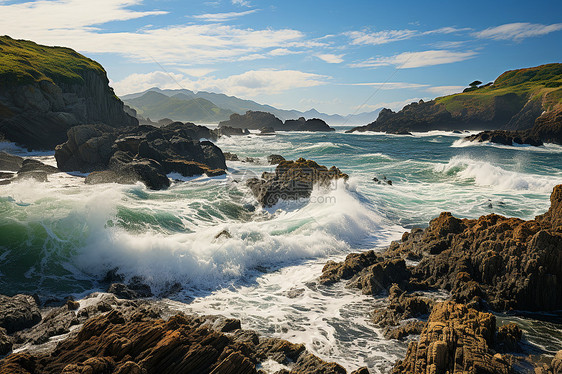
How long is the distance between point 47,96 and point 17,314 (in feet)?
144

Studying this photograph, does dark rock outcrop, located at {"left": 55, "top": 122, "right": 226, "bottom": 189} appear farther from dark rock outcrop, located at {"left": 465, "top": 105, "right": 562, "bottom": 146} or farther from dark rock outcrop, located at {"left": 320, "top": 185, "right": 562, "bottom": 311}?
dark rock outcrop, located at {"left": 465, "top": 105, "right": 562, "bottom": 146}

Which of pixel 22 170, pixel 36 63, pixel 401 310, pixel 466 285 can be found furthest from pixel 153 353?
pixel 36 63

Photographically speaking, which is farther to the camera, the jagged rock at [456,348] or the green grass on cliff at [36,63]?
the green grass on cliff at [36,63]

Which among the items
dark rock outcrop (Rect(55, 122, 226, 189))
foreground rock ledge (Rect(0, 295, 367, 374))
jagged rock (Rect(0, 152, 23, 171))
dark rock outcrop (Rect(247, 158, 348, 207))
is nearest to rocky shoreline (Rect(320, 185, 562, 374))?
foreground rock ledge (Rect(0, 295, 367, 374))

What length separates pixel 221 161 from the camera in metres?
33.2

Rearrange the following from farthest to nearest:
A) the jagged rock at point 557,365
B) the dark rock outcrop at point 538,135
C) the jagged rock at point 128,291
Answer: the dark rock outcrop at point 538,135 < the jagged rock at point 128,291 < the jagged rock at point 557,365

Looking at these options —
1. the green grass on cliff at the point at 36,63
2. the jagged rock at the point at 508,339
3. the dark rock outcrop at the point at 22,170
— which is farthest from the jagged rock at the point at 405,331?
the green grass on cliff at the point at 36,63

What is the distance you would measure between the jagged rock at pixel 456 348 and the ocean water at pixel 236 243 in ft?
3.63

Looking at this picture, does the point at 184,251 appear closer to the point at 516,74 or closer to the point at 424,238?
the point at 424,238

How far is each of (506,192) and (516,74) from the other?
127 meters

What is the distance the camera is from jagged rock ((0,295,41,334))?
7.69 meters

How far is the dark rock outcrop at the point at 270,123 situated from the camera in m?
127

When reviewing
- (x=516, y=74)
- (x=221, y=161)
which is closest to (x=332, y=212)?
(x=221, y=161)

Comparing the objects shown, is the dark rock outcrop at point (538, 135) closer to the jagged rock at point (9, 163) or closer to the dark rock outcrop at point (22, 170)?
the dark rock outcrop at point (22, 170)
